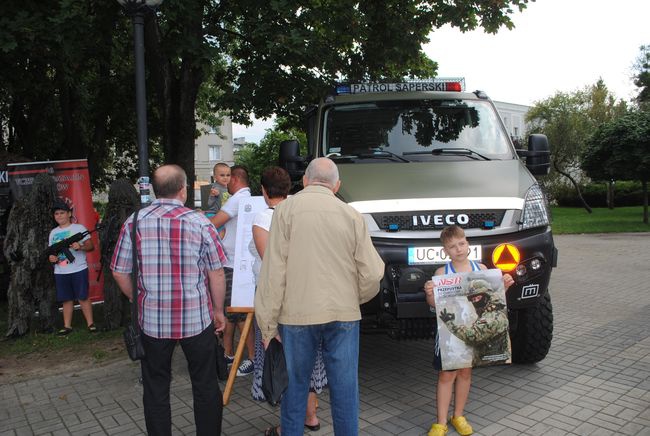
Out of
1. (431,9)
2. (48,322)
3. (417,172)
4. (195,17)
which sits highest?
(431,9)

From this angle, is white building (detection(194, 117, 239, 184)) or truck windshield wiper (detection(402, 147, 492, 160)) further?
white building (detection(194, 117, 239, 184))

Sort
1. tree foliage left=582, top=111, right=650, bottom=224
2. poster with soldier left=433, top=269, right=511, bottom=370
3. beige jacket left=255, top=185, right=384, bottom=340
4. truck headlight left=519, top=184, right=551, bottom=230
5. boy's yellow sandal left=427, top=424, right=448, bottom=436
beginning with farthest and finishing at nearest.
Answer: tree foliage left=582, top=111, right=650, bottom=224
truck headlight left=519, top=184, right=551, bottom=230
boy's yellow sandal left=427, top=424, right=448, bottom=436
poster with soldier left=433, top=269, right=511, bottom=370
beige jacket left=255, top=185, right=384, bottom=340

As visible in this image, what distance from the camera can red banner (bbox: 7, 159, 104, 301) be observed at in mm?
7238

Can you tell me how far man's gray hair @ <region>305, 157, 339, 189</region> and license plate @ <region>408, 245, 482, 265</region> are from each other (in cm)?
121

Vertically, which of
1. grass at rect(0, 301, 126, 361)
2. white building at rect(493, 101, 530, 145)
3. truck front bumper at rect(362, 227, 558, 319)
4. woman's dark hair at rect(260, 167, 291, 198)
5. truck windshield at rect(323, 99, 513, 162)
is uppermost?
white building at rect(493, 101, 530, 145)

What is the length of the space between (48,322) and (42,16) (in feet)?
11.8

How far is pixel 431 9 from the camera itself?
9.06 metres

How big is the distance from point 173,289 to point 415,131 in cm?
308

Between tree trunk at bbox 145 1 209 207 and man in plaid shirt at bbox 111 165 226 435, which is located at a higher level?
tree trunk at bbox 145 1 209 207

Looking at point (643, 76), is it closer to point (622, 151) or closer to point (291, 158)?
point (622, 151)

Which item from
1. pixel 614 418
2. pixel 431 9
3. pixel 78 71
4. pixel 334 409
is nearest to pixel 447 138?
pixel 614 418

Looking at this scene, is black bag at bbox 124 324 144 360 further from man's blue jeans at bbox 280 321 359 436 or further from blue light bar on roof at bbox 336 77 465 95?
blue light bar on roof at bbox 336 77 465 95

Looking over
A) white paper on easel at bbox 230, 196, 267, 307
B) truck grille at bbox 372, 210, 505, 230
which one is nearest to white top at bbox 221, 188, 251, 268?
white paper on easel at bbox 230, 196, 267, 307

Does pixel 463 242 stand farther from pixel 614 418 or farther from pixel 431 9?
pixel 431 9
